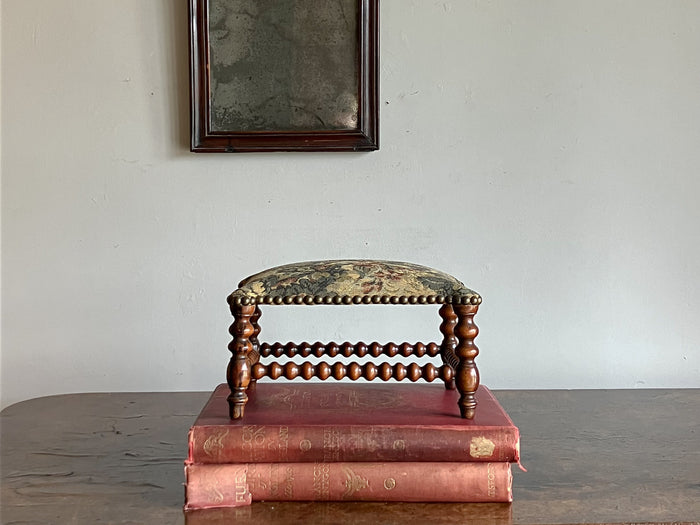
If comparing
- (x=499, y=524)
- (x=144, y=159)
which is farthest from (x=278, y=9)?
(x=499, y=524)

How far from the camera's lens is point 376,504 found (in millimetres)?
867

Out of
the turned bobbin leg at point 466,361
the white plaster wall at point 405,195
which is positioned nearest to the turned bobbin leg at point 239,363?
the turned bobbin leg at point 466,361

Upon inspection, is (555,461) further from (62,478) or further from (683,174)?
(683,174)

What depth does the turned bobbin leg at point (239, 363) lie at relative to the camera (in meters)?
0.91

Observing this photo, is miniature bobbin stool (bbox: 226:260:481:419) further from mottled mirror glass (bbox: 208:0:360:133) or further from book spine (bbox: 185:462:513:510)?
mottled mirror glass (bbox: 208:0:360:133)

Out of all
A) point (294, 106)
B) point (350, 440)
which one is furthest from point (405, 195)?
point (350, 440)

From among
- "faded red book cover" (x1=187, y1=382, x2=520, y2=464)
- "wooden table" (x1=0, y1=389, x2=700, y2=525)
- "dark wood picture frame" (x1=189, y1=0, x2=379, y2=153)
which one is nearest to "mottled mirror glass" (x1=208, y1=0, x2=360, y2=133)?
"dark wood picture frame" (x1=189, y1=0, x2=379, y2=153)

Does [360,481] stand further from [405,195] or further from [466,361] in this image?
[405,195]

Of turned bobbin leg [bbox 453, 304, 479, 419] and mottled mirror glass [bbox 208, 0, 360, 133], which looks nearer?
turned bobbin leg [bbox 453, 304, 479, 419]

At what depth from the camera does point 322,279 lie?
94cm

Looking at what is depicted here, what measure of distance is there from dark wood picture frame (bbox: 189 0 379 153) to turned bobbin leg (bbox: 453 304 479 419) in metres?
0.68

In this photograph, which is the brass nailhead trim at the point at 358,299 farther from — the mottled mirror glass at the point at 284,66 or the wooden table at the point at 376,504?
the mottled mirror glass at the point at 284,66

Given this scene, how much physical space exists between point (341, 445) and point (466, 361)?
0.20m

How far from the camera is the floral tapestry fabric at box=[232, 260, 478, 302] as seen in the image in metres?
0.91
